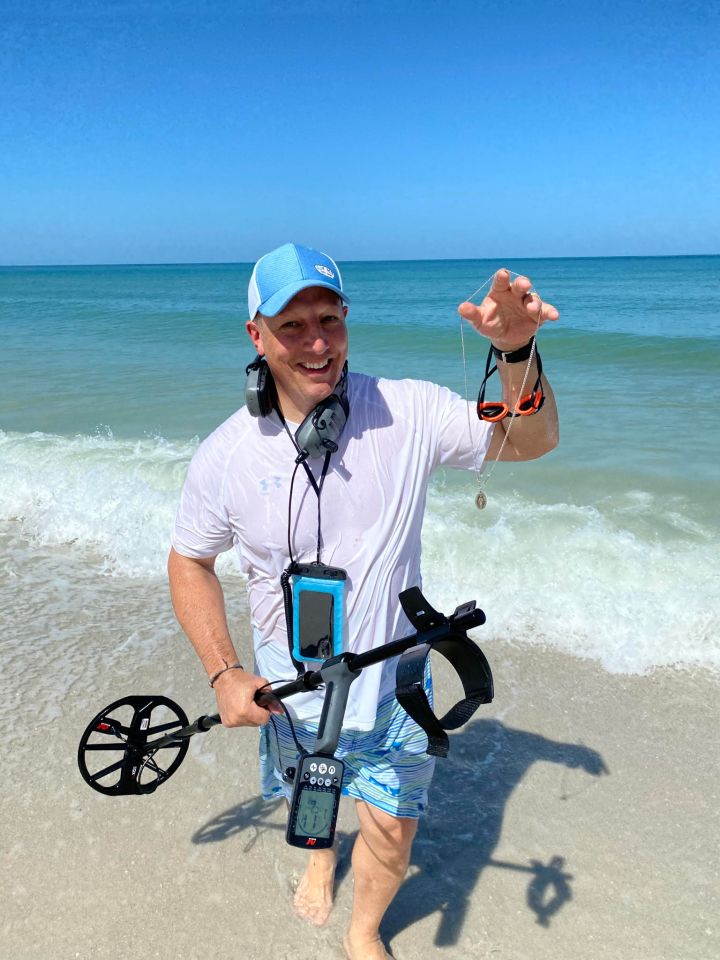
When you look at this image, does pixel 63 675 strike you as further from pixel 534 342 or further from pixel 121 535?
pixel 534 342

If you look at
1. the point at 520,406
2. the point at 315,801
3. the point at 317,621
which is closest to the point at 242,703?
the point at 317,621

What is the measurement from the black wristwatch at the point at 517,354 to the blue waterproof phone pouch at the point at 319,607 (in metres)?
0.68

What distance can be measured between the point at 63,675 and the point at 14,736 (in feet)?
1.77

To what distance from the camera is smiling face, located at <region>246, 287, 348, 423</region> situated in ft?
6.52

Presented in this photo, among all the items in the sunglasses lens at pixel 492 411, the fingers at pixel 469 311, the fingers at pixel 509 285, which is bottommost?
the sunglasses lens at pixel 492 411

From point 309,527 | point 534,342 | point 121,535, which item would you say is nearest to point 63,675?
point 121,535

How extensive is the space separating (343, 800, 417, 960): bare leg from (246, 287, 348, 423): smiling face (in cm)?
129

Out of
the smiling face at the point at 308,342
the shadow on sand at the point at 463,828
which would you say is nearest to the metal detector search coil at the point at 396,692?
the smiling face at the point at 308,342

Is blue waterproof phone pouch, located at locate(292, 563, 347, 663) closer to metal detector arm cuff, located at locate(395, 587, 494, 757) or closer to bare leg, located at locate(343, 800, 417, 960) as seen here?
metal detector arm cuff, located at locate(395, 587, 494, 757)

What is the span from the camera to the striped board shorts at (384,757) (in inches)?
88.7

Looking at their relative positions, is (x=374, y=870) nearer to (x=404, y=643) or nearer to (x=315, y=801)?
(x=315, y=801)

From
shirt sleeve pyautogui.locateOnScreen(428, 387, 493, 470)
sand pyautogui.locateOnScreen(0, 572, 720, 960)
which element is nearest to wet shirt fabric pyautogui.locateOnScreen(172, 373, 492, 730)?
shirt sleeve pyautogui.locateOnScreen(428, 387, 493, 470)

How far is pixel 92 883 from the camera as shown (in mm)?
2943

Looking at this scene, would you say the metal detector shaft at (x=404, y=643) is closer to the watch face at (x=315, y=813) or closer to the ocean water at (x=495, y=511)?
the watch face at (x=315, y=813)
